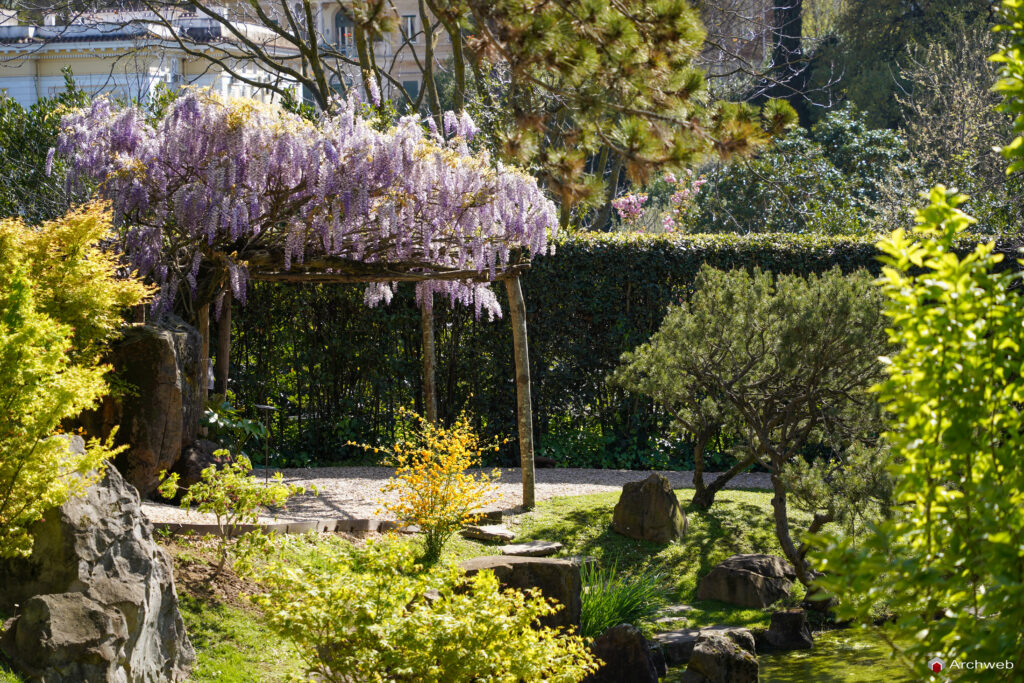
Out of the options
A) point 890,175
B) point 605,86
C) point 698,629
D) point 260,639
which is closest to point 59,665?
point 260,639

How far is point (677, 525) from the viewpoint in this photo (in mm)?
8188

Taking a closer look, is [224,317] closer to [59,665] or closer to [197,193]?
[197,193]

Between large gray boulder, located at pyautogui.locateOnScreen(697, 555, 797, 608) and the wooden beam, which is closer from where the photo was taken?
large gray boulder, located at pyautogui.locateOnScreen(697, 555, 797, 608)

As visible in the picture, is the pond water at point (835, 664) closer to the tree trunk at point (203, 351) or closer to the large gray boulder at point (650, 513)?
the large gray boulder at point (650, 513)

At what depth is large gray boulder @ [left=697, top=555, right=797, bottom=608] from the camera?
7.19m

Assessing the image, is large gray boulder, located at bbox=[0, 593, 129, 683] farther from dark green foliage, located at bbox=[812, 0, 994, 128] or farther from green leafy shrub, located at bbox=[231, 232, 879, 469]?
dark green foliage, located at bbox=[812, 0, 994, 128]

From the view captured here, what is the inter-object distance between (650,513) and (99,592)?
16.2 ft

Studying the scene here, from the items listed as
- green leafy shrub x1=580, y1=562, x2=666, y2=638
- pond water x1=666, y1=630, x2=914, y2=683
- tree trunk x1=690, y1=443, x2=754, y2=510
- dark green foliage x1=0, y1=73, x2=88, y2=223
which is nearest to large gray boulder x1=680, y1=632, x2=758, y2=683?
pond water x1=666, y1=630, x2=914, y2=683

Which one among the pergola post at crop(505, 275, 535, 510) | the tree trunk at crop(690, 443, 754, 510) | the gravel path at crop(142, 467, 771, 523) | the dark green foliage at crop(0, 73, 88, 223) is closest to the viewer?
the gravel path at crop(142, 467, 771, 523)

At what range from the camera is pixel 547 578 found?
5875 millimetres

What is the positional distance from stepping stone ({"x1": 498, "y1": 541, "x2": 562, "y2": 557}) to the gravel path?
0.41 metres

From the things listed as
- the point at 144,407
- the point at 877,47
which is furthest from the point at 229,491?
the point at 877,47

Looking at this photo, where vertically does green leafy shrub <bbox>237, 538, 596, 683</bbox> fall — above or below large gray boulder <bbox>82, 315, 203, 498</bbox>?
below

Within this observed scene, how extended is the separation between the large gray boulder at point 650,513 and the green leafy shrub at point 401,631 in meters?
3.91
